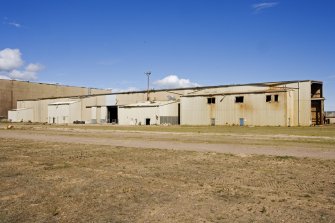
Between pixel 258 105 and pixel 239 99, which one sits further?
pixel 239 99

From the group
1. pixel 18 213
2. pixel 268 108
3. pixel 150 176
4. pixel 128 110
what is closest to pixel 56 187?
pixel 18 213

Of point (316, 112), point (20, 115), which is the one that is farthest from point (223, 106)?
point (20, 115)

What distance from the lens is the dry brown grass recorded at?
6.66 metres

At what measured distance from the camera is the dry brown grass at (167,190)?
6658mm

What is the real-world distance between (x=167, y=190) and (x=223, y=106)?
52.3 m

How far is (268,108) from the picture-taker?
181 ft

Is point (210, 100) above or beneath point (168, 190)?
above

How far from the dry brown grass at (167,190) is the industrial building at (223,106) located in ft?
139

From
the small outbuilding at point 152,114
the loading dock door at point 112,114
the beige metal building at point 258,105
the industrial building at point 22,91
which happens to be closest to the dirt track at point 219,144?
the beige metal building at point 258,105

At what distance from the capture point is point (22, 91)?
107 m

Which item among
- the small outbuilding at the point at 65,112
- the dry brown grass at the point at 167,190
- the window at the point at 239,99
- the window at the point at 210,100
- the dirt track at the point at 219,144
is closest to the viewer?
the dry brown grass at the point at 167,190

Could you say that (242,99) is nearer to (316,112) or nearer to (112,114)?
(316,112)

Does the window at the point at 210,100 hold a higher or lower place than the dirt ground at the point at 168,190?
higher

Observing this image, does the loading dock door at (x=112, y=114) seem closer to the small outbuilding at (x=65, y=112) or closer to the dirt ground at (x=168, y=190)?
the small outbuilding at (x=65, y=112)
